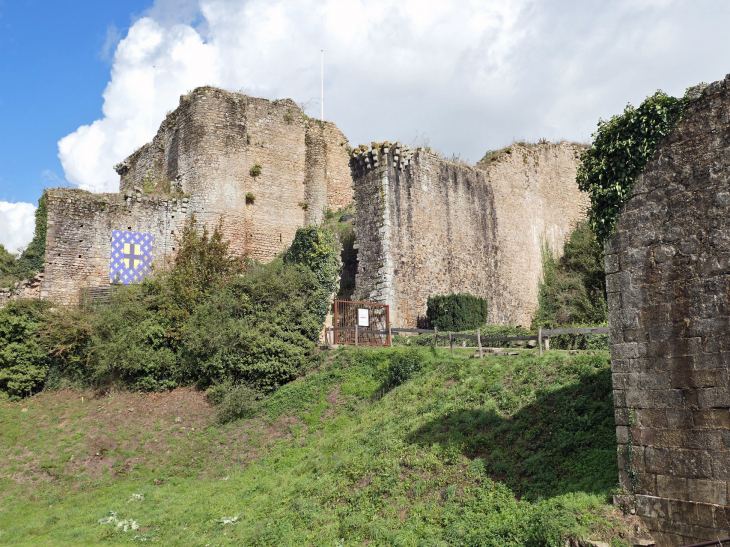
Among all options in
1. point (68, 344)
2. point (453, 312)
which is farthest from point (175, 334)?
point (453, 312)

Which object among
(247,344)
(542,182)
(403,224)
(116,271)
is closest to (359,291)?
(403,224)

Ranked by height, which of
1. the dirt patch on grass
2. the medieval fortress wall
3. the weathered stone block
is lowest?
the dirt patch on grass

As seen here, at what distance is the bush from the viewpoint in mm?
17641

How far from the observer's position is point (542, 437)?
8.37 m

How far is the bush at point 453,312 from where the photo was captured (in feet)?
57.9

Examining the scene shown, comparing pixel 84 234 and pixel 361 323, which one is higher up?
pixel 84 234

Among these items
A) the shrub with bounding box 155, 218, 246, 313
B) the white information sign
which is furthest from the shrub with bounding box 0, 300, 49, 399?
the white information sign

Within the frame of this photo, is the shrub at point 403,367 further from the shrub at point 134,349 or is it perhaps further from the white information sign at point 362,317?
the shrub at point 134,349

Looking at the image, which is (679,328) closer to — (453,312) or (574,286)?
(453,312)

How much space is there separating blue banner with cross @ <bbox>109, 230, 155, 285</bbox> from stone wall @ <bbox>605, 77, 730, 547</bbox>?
1785 cm

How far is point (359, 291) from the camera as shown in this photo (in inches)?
703

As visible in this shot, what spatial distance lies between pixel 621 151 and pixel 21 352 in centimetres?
1578

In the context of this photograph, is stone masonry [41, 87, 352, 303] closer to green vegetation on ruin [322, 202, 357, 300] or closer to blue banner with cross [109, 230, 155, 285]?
blue banner with cross [109, 230, 155, 285]

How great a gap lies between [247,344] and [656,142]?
11092 millimetres
